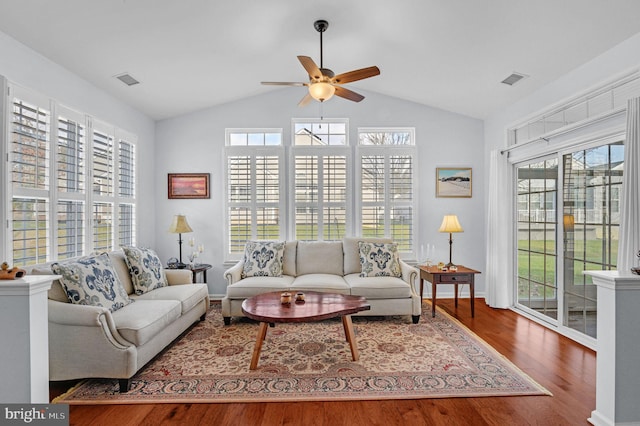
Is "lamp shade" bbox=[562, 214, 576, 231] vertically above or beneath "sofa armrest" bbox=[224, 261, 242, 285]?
above

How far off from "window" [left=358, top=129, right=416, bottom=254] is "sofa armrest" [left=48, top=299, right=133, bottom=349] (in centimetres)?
343

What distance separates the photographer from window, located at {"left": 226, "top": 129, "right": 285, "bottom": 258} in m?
5.02

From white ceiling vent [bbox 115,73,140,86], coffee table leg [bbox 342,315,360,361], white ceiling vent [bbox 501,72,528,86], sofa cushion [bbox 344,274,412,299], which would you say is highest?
white ceiling vent [bbox 501,72,528,86]

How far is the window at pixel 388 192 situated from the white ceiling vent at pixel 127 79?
9.97ft

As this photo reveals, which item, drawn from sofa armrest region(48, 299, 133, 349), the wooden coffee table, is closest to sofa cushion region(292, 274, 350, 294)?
the wooden coffee table

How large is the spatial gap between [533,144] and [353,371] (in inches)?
132

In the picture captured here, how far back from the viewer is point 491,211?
4609mm

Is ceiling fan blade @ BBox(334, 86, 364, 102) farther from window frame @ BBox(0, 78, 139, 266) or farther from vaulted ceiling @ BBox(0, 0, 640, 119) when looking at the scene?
window frame @ BBox(0, 78, 139, 266)

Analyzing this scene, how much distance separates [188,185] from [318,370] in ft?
11.4

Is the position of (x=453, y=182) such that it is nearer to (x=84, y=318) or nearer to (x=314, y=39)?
(x=314, y=39)

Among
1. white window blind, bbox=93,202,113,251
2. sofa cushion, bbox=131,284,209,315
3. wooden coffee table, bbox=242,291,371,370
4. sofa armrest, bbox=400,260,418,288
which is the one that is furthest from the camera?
sofa armrest, bbox=400,260,418,288

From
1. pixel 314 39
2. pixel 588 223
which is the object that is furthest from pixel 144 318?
pixel 588 223

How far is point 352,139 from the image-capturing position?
5.08 m

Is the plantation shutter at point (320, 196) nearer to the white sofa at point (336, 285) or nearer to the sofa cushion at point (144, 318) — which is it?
the white sofa at point (336, 285)
